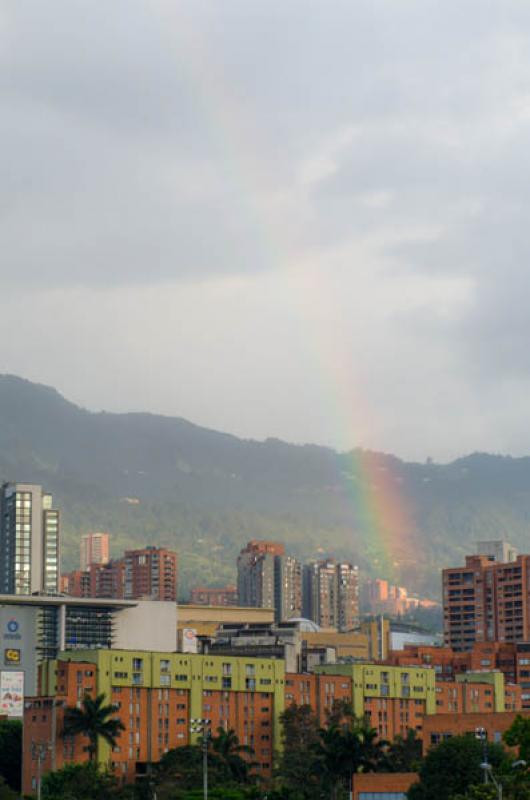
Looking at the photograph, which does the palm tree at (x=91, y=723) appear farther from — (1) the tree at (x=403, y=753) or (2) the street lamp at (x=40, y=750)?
(1) the tree at (x=403, y=753)

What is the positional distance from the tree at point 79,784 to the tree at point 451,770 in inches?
1358

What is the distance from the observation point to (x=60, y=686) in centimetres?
17388

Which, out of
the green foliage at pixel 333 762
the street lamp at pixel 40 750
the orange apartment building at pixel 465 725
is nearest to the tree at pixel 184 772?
the green foliage at pixel 333 762

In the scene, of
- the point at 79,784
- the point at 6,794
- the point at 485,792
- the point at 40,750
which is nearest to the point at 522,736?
the point at 485,792

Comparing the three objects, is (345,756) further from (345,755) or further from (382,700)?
(382,700)

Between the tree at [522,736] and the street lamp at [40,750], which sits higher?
the tree at [522,736]

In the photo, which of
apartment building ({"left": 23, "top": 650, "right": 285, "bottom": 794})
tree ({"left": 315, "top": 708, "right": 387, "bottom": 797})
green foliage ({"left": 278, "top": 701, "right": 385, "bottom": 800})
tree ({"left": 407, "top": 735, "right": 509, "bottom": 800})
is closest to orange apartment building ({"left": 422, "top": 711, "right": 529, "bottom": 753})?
green foliage ({"left": 278, "top": 701, "right": 385, "bottom": 800})

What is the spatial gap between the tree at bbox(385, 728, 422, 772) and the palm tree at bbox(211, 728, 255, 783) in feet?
47.0

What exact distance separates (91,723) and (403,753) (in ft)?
103

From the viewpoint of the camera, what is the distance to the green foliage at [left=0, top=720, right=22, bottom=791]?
17240cm

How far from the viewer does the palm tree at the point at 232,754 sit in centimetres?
16725

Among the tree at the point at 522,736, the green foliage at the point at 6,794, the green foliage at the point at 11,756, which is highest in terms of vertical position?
the tree at the point at 522,736

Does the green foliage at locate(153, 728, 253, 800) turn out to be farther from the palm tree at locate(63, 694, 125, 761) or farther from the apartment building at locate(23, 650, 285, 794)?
the palm tree at locate(63, 694, 125, 761)

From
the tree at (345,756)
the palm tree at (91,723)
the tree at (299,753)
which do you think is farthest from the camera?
the palm tree at (91,723)
